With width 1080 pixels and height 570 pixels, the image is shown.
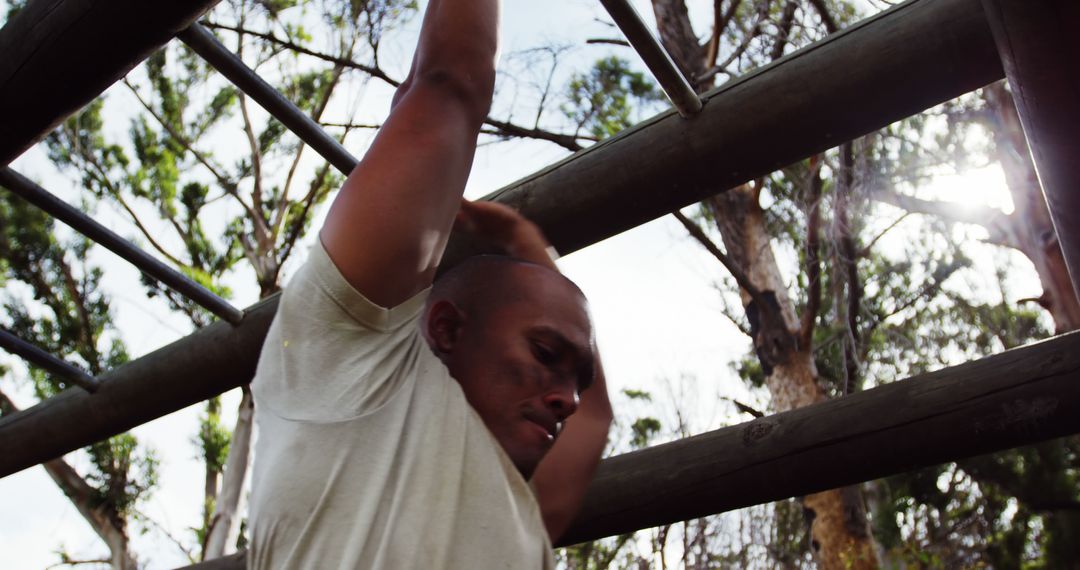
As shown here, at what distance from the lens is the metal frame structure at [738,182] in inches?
54.4

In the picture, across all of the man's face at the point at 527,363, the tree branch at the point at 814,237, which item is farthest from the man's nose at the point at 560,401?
the tree branch at the point at 814,237

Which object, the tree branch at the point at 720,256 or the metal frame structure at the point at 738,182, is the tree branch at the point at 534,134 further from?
the metal frame structure at the point at 738,182

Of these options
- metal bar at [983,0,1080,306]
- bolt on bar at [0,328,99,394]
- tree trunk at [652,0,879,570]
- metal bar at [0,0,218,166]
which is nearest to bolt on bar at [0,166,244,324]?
metal bar at [0,0,218,166]

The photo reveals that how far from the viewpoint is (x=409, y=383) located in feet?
3.82

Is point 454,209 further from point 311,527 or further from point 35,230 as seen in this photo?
point 35,230

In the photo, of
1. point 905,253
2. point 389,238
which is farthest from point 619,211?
point 905,253

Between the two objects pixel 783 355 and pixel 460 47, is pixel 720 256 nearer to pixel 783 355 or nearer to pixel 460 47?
pixel 783 355

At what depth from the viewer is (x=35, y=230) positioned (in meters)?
12.1

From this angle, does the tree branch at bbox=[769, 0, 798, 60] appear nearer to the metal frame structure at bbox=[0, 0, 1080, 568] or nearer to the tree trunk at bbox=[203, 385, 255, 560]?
the metal frame structure at bbox=[0, 0, 1080, 568]

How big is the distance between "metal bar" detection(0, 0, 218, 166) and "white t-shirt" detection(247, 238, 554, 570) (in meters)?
0.46

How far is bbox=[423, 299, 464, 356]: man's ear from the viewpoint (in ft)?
4.45

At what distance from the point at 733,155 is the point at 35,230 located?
40.5 feet

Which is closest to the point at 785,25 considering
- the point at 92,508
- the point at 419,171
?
the point at 419,171

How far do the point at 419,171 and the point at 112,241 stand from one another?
1.30 m
